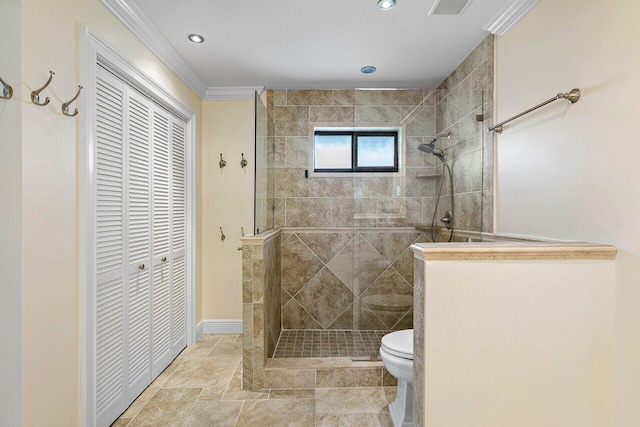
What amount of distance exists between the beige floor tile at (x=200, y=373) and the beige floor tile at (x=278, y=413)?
427mm

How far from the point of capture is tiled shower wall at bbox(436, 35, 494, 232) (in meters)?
2.22

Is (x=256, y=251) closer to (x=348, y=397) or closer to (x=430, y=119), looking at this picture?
(x=348, y=397)

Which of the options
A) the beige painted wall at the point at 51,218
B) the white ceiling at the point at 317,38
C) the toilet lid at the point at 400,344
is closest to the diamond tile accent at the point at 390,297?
the toilet lid at the point at 400,344

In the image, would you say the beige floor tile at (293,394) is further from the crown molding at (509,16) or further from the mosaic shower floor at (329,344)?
the crown molding at (509,16)

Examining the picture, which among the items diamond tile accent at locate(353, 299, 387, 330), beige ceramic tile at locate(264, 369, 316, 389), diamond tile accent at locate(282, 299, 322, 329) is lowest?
beige ceramic tile at locate(264, 369, 316, 389)

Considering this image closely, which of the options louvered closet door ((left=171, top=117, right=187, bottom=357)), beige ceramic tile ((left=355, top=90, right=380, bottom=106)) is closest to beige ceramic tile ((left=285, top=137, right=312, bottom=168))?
beige ceramic tile ((left=355, top=90, right=380, bottom=106))

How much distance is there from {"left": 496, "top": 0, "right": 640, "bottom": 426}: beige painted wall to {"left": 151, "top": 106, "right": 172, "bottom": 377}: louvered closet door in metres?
2.36

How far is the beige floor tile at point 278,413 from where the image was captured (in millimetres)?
1893

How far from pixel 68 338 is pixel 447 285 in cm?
166

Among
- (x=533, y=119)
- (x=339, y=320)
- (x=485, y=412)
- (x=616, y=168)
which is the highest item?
(x=533, y=119)

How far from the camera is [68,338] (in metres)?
1.50

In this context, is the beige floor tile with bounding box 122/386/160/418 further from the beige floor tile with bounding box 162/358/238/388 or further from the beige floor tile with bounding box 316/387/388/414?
the beige floor tile with bounding box 316/387/388/414

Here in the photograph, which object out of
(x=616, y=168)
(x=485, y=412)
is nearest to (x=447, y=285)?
(x=485, y=412)

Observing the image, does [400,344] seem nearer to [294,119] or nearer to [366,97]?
[366,97]
